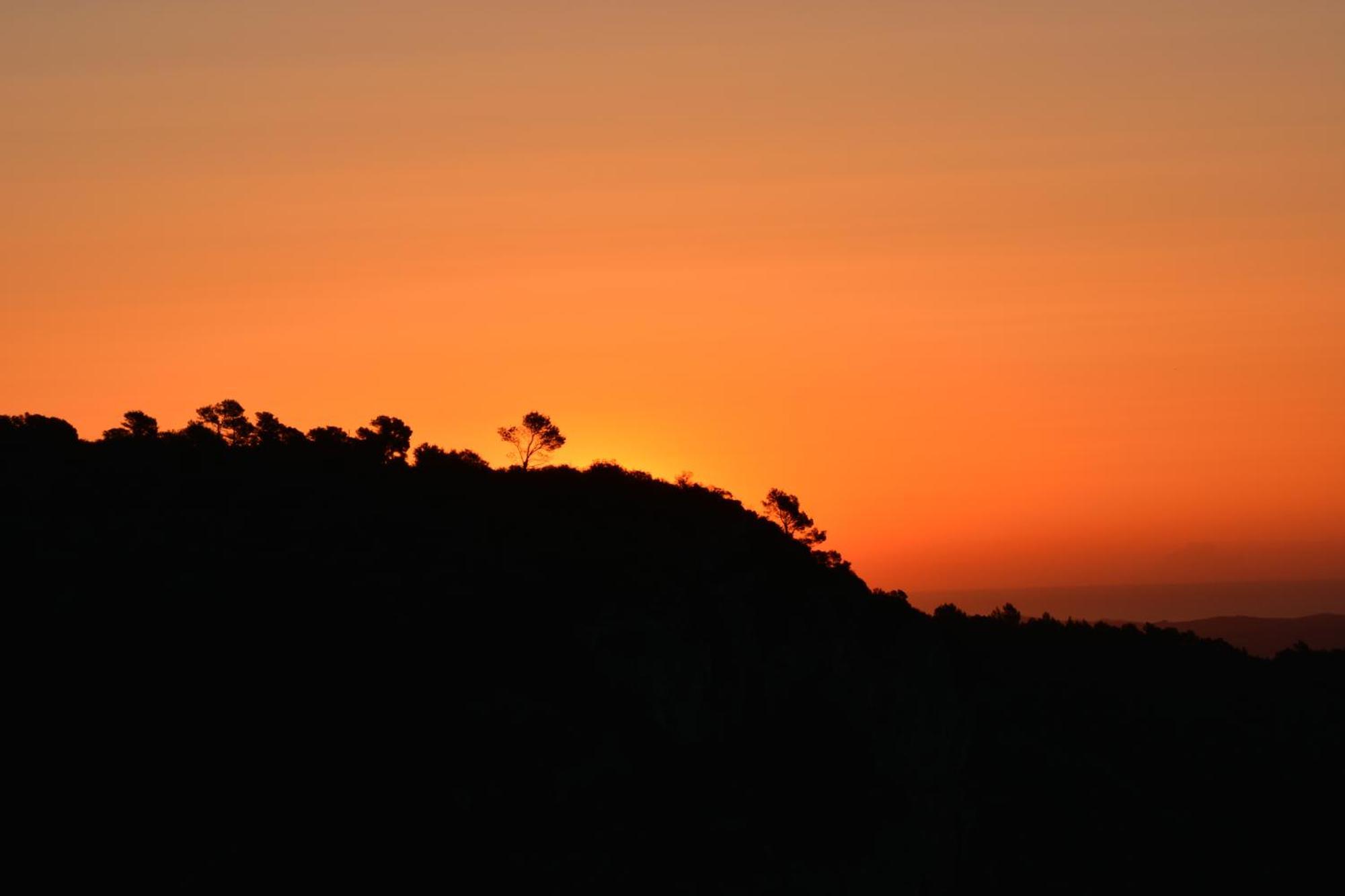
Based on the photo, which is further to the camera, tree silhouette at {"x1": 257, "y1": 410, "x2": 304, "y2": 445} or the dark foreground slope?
tree silhouette at {"x1": 257, "y1": 410, "x2": 304, "y2": 445}

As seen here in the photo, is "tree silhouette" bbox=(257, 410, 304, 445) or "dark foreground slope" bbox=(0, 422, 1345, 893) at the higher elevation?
"tree silhouette" bbox=(257, 410, 304, 445)

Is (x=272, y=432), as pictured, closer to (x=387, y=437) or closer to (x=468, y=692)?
(x=387, y=437)

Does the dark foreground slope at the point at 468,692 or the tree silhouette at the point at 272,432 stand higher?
the tree silhouette at the point at 272,432

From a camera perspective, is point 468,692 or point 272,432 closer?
point 468,692

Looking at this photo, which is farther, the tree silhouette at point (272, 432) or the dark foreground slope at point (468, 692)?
the tree silhouette at point (272, 432)

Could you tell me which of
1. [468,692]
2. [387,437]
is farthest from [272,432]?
[468,692]

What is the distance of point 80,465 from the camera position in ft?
221

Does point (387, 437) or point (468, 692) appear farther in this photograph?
point (387, 437)

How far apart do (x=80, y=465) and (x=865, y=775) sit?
3848cm

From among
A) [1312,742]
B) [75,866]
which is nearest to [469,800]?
[75,866]

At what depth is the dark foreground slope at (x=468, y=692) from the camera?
47375 mm

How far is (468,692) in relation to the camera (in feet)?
174

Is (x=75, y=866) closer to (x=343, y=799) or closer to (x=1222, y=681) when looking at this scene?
(x=343, y=799)

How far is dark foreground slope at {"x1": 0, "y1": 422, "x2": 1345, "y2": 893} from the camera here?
47375mm
